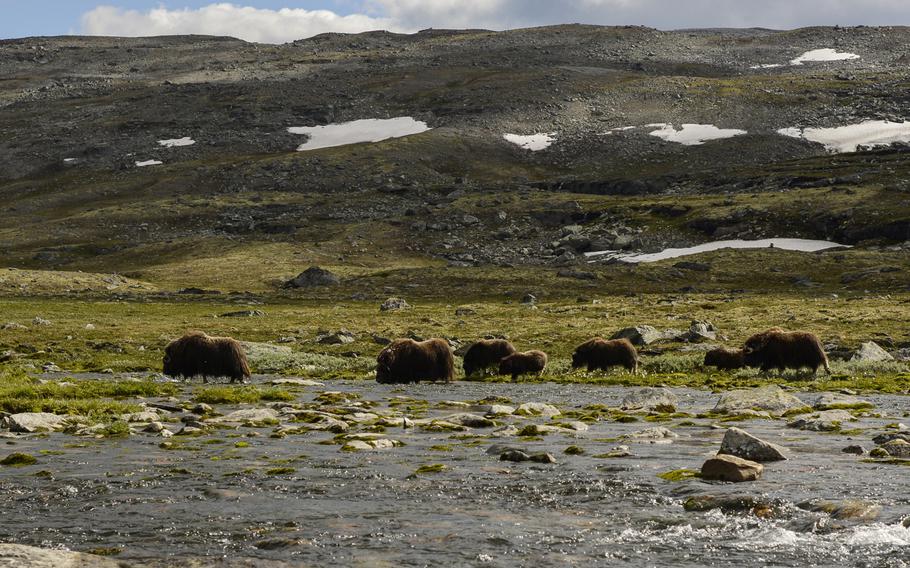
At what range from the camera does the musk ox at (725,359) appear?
38.8 m

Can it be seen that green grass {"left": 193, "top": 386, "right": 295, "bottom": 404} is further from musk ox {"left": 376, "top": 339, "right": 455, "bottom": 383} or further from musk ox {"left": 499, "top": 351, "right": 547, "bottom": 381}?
musk ox {"left": 499, "top": 351, "right": 547, "bottom": 381}

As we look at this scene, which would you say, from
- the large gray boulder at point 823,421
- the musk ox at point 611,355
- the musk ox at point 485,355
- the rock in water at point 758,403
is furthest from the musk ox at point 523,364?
the large gray boulder at point 823,421

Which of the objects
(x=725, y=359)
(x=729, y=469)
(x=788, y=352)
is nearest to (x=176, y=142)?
(x=725, y=359)

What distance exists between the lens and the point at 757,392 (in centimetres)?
2636

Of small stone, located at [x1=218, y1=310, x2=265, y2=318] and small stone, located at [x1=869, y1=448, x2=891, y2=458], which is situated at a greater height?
small stone, located at [x1=218, y1=310, x2=265, y2=318]

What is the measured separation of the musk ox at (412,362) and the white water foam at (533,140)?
5750 inches

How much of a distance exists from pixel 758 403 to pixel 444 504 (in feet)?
43.8

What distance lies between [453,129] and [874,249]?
314 ft

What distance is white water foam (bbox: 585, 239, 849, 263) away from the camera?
112688mm

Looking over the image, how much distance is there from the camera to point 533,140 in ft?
601

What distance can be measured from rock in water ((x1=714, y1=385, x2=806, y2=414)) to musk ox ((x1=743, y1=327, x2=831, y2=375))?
35.9 feet

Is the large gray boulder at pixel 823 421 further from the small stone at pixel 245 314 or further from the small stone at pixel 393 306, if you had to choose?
the small stone at pixel 393 306

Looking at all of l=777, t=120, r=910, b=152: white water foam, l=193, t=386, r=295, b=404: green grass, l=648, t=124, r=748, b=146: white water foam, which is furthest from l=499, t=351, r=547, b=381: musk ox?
l=648, t=124, r=748, b=146: white water foam

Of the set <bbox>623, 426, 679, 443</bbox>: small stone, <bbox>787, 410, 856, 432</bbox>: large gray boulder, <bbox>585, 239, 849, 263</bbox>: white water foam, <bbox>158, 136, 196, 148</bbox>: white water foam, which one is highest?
<bbox>158, 136, 196, 148</bbox>: white water foam
